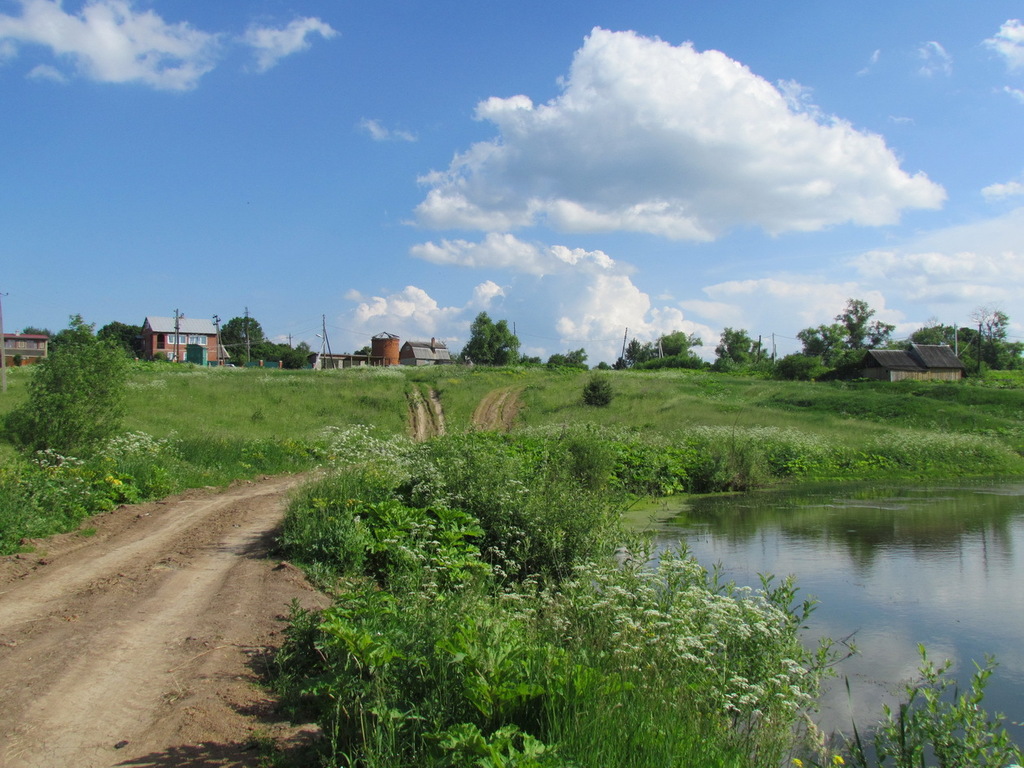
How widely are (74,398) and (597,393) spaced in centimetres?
2794

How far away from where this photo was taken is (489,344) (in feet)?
306

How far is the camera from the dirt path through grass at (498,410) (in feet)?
119

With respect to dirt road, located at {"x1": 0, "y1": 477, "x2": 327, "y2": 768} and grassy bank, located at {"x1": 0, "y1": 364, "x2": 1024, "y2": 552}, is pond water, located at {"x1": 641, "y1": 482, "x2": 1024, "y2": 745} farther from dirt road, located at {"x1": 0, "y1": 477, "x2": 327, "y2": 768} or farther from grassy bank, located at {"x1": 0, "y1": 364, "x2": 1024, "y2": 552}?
dirt road, located at {"x1": 0, "y1": 477, "x2": 327, "y2": 768}

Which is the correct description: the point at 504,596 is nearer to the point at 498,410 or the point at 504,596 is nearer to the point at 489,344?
the point at 498,410

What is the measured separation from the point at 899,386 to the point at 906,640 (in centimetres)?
4721

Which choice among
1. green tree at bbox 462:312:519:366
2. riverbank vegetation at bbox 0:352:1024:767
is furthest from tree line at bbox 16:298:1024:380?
riverbank vegetation at bbox 0:352:1024:767

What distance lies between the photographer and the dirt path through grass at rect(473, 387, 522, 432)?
36156 mm

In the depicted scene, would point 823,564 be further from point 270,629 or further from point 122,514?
point 122,514

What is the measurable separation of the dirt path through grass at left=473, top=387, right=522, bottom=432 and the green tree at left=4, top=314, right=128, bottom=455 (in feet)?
61.1

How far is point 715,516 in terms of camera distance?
18.4 meters

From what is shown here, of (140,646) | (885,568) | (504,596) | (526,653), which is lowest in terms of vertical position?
(885,568)

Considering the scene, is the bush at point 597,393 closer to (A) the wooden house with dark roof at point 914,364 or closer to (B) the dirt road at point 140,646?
(B) the dirt road at point 140,646

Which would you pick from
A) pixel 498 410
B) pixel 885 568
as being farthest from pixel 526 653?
pixel 498 410

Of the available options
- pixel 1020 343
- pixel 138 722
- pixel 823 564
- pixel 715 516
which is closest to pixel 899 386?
pixel 715 516
